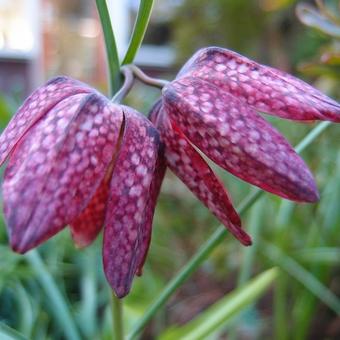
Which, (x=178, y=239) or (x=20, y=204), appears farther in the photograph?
(x=178, y=239)

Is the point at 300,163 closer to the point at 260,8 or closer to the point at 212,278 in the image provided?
the point at 212,278

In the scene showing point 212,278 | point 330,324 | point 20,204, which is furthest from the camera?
point 212,278

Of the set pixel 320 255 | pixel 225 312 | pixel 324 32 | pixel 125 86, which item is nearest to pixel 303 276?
pixel 320 255

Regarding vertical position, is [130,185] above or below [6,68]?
above

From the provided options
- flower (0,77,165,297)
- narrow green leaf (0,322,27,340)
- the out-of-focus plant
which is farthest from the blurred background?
flower (0,77,165,297)

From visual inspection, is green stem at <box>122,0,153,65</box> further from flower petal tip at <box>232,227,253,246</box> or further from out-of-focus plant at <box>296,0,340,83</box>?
out-of-focus plant at <box>296,0,340,83</box>

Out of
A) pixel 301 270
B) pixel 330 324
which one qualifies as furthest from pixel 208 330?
pixel 330 324
